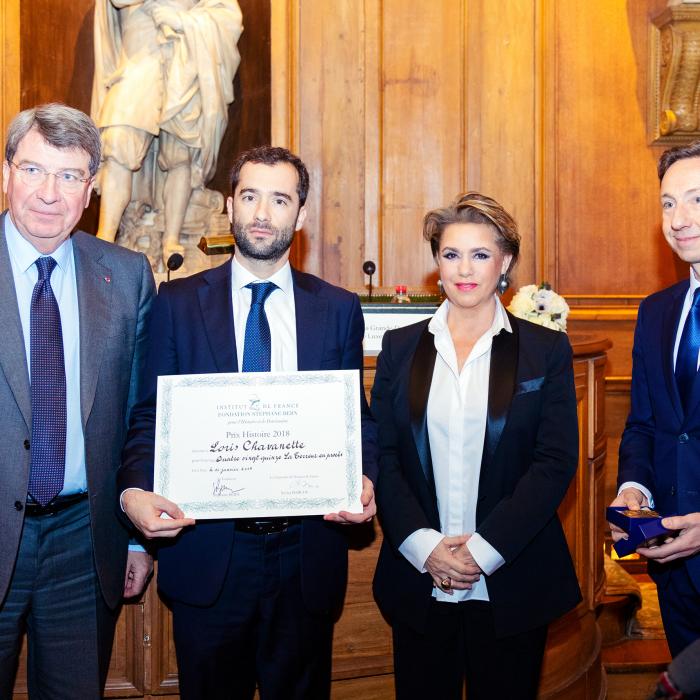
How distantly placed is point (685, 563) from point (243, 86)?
354cm

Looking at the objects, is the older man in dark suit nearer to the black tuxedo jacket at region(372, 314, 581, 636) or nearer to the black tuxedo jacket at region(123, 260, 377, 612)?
the black tuxedo jacket at region(123, 260, 377, 612)

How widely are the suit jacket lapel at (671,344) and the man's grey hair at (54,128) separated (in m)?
1.36

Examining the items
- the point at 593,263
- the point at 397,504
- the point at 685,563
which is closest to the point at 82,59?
the point at 593,263

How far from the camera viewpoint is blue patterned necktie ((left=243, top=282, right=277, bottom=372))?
1.87 m

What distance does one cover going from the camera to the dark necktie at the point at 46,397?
1718mm

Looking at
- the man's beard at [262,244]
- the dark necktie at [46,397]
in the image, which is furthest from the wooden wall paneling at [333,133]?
the dark necktie at [46,397]

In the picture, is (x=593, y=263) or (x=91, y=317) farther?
(x=593, y=263)

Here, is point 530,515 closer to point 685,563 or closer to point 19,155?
point 685,563

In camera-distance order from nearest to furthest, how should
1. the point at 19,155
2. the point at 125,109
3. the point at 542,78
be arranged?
the point at 19,155 < the point at 125,109 < the point at 542,78

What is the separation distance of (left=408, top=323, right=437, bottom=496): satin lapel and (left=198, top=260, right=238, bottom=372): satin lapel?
0.41 metres

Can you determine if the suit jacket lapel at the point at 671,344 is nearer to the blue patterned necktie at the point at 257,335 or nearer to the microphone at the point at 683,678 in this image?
the blue patterned necktie at the point at 257,335

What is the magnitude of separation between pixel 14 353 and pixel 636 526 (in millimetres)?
1308

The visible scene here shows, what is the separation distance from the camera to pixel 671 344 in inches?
75.0

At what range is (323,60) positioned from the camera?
433 centimetres
